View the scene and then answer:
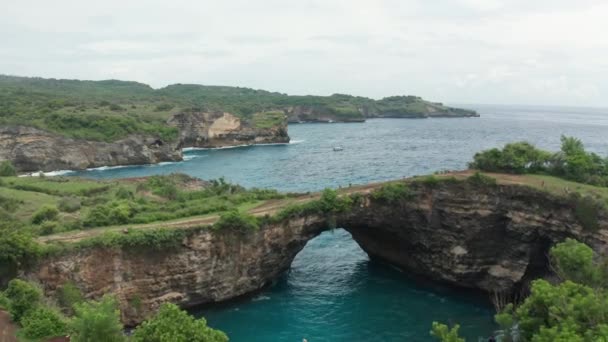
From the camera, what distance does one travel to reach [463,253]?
40.0 meters

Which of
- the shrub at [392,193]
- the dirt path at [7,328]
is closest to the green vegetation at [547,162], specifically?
the shrub at [392,193]

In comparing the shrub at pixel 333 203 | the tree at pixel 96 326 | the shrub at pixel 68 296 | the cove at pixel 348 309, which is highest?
the shrub at pixel 333 203

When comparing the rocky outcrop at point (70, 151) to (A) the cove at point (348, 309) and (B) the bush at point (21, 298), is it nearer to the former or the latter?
(A) the cove at point (348, 309)

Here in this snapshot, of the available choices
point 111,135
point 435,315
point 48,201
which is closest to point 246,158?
point 111,135

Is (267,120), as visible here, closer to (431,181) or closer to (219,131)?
(219,131)

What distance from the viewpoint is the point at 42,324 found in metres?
24.2

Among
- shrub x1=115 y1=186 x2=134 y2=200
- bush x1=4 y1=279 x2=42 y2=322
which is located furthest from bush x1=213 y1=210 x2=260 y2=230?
shrub x1=115 y1=186 x2=134 y2=200

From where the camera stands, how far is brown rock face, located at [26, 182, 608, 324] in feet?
110

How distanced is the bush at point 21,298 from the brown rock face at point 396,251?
4845 mm

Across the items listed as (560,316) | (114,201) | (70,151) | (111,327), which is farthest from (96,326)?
(70,151)

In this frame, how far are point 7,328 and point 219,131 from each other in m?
110

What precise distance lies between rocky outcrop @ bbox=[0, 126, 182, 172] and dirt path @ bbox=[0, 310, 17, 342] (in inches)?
3150

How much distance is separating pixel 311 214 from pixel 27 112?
99.2 m

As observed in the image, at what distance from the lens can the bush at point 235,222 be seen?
35812mm
